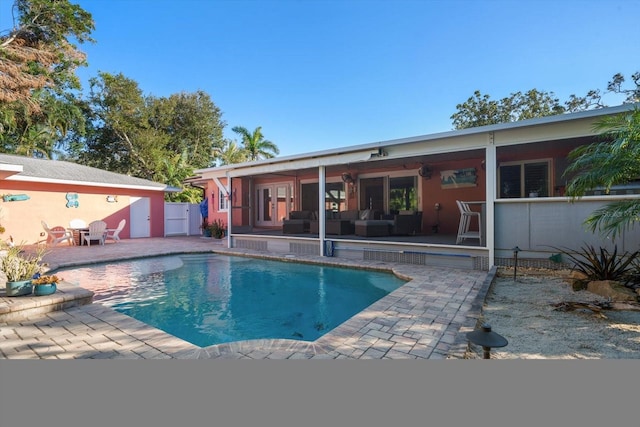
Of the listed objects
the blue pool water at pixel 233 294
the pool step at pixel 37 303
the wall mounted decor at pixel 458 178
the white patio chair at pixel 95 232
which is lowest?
the blue pool water at pixel 233 294

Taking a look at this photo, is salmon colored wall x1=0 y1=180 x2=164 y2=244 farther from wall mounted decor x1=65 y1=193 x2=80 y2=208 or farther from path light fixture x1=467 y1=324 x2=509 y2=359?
path light fixture x1=467 y1=324 x2=509 y2=359

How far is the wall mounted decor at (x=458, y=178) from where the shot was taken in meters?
11.0

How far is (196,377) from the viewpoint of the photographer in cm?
266

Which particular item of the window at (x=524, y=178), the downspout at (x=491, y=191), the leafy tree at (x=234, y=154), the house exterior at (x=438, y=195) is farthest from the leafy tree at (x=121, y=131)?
the downspout at (x=491, y=191)

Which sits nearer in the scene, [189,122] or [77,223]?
[77,223]

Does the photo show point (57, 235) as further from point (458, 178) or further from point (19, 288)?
point (458, 178)

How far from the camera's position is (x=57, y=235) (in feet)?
45.7

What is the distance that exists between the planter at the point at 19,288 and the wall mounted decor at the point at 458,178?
11565 mm

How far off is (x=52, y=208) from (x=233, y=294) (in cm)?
1256

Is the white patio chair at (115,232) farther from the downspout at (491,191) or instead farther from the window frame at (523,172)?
the window frame at (523,172)

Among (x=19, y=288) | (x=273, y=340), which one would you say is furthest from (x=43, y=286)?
(x=273, y=340)

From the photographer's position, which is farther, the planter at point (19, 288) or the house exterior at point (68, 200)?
the house exterior at point (68, 200)

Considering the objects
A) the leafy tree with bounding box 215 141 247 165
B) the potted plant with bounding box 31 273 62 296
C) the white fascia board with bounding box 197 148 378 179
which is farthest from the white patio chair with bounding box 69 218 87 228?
the leafy tree with bounding box 215 141 247 165

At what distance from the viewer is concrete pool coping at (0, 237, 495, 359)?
3162 mm
